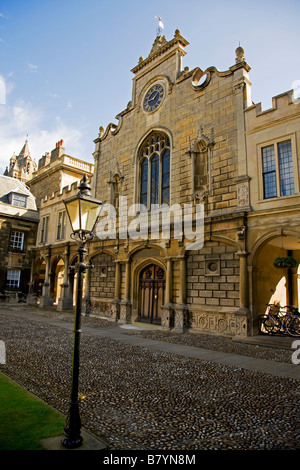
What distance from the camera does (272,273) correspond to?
1323cm

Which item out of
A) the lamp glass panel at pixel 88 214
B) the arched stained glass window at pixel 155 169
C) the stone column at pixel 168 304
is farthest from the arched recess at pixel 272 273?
the lamp glass panel at pixel 88 214

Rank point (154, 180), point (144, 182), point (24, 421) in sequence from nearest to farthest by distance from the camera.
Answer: point (24, 421), point (154, 180), point (144, 182)

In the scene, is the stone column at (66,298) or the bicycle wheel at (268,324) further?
the stone column at (66,298)

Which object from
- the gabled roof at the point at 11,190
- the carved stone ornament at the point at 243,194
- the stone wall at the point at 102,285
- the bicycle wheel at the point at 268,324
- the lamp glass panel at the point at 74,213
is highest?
the gabled roof at the point at 11,190

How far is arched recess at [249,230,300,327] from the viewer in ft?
38.9


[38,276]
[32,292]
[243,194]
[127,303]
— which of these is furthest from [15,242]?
[243,194]

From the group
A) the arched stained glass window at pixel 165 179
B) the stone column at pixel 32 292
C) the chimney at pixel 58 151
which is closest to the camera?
the arched stained glass window at pixel 165 179

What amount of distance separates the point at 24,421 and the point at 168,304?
10610 mm

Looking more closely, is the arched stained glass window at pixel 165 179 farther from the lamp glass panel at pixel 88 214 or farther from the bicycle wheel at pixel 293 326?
the lamp glass panel at pixel 88 214

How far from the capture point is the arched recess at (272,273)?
38.9 ft

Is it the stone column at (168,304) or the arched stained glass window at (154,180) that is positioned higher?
the arched stained glass window at (154,180)

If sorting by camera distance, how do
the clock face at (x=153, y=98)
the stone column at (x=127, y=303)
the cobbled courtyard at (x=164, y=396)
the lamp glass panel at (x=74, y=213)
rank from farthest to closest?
the clock face at (x=153, y=98) < the stone column at (x=127, y=303) < the lamp glass panel at (x=74, y=213) < the cobbled courtyard at (x=164, y=396)

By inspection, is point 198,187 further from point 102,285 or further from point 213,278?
point 102,285

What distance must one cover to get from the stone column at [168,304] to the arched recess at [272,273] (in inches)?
158
